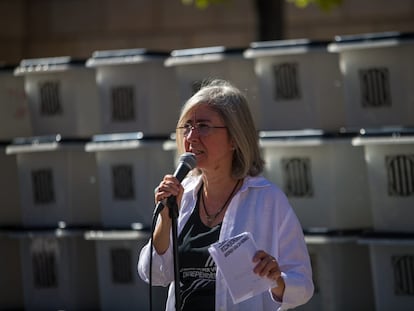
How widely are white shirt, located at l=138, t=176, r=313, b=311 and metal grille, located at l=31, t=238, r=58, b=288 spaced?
2.46 m

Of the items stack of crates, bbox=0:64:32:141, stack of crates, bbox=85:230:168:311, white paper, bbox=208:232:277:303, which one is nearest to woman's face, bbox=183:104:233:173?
white paper, bbox=208:232:277:303

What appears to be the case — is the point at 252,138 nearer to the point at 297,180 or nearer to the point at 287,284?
the point at 287,284

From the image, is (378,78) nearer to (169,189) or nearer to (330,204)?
(330,204)

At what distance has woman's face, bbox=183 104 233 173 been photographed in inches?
143

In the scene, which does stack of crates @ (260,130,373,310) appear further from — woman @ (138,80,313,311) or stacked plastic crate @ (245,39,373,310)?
woman @ (138,80,313,311)

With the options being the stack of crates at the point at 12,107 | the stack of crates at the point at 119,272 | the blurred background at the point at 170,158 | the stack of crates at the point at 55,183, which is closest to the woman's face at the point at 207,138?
the blurred background at the point at 170,158

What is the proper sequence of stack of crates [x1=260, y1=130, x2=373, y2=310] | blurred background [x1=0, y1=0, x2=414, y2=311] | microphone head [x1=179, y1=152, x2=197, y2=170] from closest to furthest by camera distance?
microphone head [x1=179, y1=152, x2=197, y2=170] < blurred background [x1=0, y1=0, x2=414, y2=311] < stack of crates [x1=260, y1=130, x2=373, y2=310]

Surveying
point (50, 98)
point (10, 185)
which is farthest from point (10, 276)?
point (50, 98)

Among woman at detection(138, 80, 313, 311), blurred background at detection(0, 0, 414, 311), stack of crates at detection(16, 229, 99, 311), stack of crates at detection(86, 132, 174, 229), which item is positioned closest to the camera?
woman at detection(138, 80, 313, 311)

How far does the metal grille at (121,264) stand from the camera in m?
5.89

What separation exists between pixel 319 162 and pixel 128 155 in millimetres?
1104

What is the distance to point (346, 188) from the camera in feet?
17.5

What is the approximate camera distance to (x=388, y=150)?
512 cm

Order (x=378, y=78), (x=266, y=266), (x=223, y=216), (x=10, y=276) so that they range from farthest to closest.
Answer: (x=10, y=276)
(x=378, y=78)
(x=223, y=216)
(x=266, y=266)
